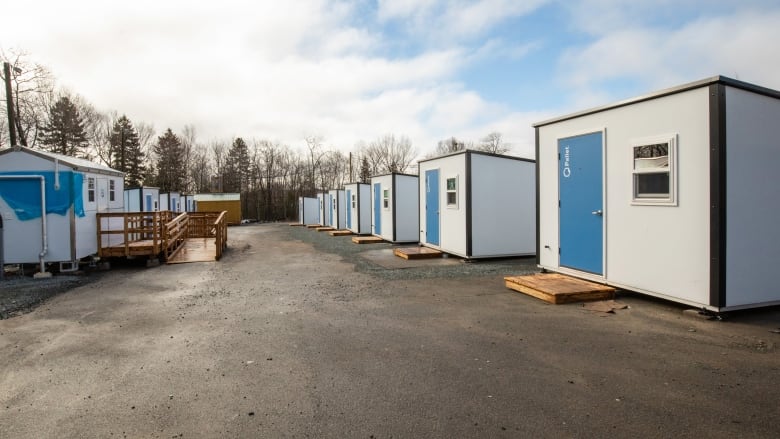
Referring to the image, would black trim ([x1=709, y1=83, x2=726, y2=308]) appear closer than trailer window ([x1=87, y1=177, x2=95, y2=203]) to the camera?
Yes

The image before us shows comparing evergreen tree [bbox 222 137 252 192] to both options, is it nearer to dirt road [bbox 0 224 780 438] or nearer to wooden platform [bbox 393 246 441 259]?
wooden platform [bbox 393 246 441 259]

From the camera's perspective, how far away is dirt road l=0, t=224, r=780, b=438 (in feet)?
10.4

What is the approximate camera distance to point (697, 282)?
19.3 ft

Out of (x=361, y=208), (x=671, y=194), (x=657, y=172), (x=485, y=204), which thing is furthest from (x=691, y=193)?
(x=361, y=208)

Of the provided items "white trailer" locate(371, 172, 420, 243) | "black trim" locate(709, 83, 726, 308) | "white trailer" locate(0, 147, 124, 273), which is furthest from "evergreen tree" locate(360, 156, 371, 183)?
"black trim" locate(709, 83, 726, 308)

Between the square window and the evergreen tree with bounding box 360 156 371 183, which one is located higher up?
the evergreen tree with bounding box 360 156 371 183

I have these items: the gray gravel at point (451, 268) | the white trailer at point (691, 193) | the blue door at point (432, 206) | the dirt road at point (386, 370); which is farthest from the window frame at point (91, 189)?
the white trailer at point (691, 193)

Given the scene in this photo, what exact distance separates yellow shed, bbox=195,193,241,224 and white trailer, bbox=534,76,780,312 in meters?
34.0

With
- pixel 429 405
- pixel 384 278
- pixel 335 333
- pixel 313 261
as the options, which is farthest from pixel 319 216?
pixel 429 405

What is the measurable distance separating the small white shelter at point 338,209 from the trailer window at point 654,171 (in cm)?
1840

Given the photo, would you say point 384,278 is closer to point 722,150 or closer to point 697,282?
point 697,282

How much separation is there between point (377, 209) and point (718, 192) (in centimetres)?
1394

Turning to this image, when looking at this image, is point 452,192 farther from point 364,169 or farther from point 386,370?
point 364,169

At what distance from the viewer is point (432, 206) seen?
13.2 m
